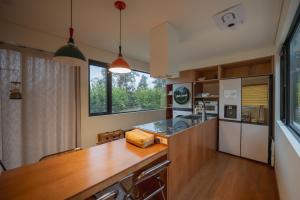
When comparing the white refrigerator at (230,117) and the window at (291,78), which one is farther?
the white refrigerator at (230,117)

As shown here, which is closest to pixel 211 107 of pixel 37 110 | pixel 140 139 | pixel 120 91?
pixel 120 91

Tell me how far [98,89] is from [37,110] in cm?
124

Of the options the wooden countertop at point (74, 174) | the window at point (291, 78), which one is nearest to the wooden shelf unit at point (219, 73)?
the window at point (291, 78)

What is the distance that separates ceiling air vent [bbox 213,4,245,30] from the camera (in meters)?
→ 1.75

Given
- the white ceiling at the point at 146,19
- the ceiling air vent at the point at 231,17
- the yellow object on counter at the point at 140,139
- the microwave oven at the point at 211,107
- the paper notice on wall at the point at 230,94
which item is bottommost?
the yellow object on counter at the point at 140,139

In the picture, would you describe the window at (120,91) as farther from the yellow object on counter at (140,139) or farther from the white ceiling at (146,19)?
the yellow object on counter at (140,139)

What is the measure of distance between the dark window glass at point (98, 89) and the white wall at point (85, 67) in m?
0.16

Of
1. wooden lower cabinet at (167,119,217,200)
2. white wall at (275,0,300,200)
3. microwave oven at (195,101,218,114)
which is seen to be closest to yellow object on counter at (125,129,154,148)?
wooden lower cabinet at (167,119,217,200)

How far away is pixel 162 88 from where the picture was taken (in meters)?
5.20

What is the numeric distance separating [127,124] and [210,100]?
2.36 m

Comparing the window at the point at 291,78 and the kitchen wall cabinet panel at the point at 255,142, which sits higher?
the window at the point at 291,78

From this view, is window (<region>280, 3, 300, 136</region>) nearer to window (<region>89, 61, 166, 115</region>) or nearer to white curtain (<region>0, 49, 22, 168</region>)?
window (<region>89, 61, 166, 115</region>)

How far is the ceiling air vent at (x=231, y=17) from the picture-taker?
1.75 m

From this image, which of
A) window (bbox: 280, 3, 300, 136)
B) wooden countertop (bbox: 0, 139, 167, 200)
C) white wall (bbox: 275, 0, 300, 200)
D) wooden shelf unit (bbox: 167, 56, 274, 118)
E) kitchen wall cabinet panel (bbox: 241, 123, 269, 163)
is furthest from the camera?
wooden shelf unit (bbox: 167, 56, 274, 118)
